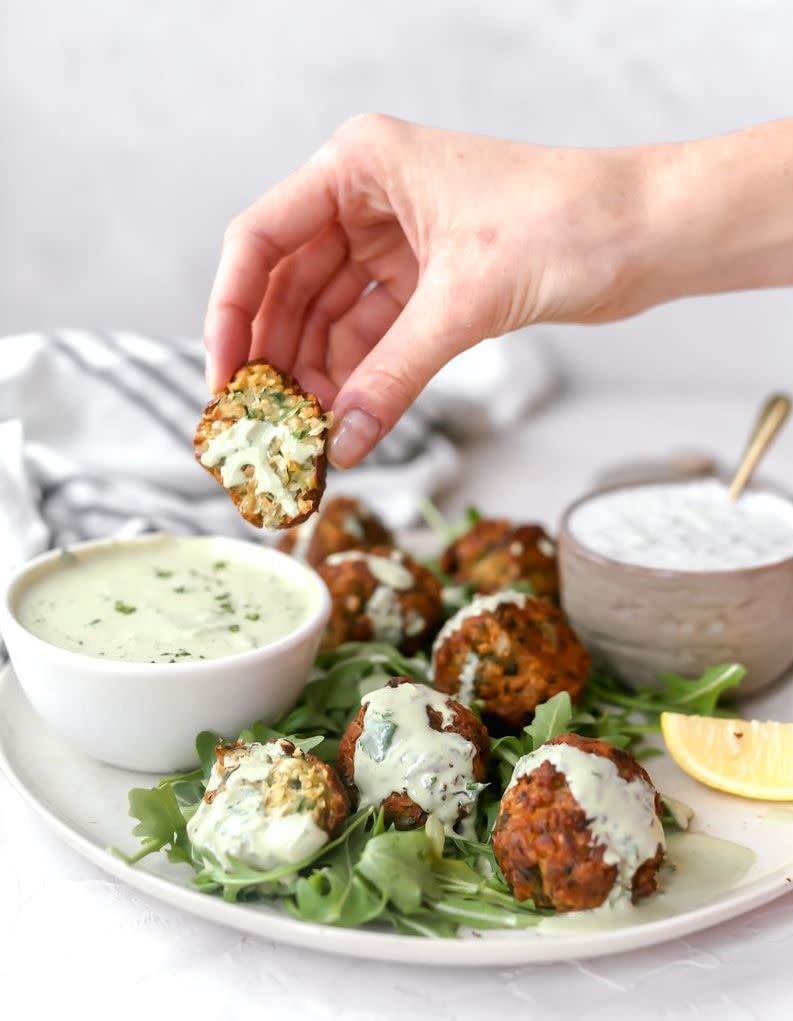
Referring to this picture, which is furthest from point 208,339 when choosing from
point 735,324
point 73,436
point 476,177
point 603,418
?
point 735,324

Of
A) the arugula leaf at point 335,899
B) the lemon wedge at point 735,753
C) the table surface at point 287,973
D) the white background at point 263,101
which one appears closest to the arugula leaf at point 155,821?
the table surface at point 287,973

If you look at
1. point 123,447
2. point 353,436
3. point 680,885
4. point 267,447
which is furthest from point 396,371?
point 123,447

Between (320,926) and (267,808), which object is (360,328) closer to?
(267,808)

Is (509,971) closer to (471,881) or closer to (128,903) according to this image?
(471,881)

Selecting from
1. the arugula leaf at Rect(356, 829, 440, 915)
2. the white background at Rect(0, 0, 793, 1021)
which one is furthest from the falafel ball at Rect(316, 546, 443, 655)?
the white background at Rect(0, 0, 793, 1021)

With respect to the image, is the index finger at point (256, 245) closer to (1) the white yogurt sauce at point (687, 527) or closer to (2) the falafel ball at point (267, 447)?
(2) the falafel ball at point (267, 447)

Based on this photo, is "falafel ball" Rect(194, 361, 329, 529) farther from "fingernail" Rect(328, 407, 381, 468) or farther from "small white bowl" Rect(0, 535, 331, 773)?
"small white bowl" Rect(0, 535, 331, 773)
